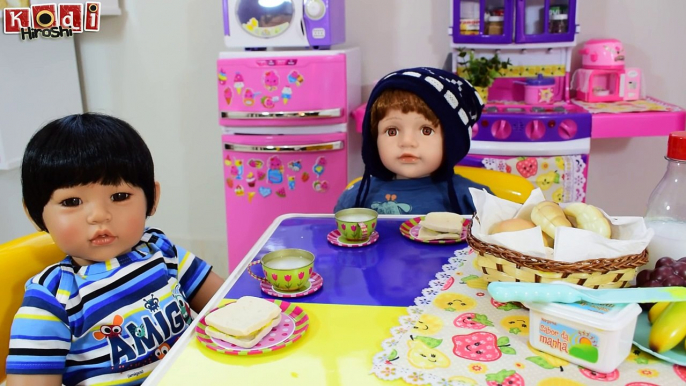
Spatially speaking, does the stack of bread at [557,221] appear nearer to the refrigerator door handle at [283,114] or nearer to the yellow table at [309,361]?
the yellow table at [309,361]

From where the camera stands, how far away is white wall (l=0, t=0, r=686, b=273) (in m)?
2.75

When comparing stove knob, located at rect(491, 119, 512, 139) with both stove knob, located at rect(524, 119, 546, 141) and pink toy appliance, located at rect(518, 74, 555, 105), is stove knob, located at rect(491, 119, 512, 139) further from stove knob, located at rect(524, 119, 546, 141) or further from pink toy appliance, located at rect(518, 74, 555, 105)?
pink toy appliance, located at rect(518, 74, 555, 105)

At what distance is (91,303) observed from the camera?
1.06 m

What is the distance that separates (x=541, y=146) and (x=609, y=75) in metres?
0.57

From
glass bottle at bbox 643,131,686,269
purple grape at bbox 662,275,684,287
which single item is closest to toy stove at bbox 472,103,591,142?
glass bottle at bbox 643,131,686,269

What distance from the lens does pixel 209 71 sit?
10.2 feet

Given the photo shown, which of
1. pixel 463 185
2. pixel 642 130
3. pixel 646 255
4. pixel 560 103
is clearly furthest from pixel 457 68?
pixel 646 255

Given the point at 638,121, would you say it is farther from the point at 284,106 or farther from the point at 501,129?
the point at 284,106

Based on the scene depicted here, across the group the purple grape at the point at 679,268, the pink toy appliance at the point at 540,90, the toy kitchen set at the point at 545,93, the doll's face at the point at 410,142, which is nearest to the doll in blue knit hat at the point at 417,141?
the doll's face at the point at 410,142

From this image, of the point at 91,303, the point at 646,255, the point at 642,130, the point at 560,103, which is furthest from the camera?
the point at 560,103

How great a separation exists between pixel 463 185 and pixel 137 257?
91 centimetres

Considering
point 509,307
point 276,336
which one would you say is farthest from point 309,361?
point 509,307

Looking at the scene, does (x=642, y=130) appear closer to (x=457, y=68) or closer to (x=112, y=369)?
(x=457, y=68)

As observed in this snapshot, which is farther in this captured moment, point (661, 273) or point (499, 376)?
point (661, 273)
